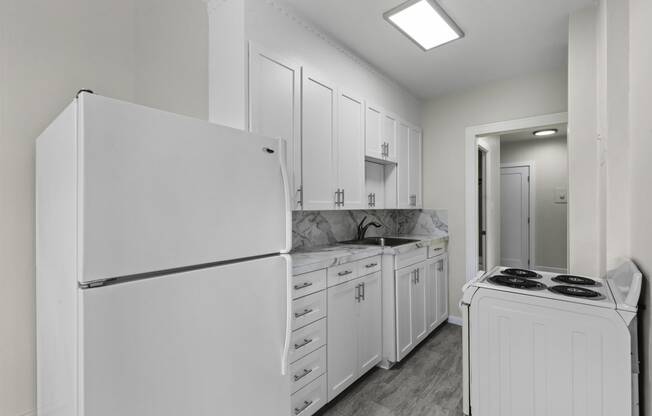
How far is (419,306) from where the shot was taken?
287 cm

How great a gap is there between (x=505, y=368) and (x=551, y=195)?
17.8 ft

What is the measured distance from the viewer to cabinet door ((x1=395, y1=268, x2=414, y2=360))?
98.8 inches

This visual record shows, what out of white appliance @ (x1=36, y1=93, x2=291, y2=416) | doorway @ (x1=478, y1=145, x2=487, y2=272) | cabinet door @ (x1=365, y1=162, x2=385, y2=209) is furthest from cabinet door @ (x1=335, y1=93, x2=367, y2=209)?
doorway @ (x1=478, y1=145, x2=487, y2=272)

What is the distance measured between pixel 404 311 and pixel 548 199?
4705 mm

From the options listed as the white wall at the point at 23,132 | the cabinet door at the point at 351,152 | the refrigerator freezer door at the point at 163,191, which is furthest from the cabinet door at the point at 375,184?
the white wall at the point at 23,132

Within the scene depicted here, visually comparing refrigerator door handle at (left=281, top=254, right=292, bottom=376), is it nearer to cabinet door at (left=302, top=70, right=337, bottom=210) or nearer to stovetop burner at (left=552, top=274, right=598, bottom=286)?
cabinet door at (left=302, top=70, right=337, bottom=210)

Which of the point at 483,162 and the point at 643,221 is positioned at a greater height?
the point at 483,162

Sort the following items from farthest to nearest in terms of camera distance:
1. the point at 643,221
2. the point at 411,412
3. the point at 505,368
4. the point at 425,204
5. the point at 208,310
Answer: the point at 425,204 → the point at 411,412 → the point at 505,368 → the point at 643,221 → the point at 208,310

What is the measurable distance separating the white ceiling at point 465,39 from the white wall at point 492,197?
1.23 m

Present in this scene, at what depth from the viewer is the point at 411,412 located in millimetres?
1992

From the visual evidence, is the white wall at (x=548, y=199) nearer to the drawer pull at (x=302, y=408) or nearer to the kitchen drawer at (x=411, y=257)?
the kitchen drawer at (x=411, y=257)

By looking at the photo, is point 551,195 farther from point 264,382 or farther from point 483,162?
point 264,382

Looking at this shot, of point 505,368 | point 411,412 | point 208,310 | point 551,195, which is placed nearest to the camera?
point 208,310

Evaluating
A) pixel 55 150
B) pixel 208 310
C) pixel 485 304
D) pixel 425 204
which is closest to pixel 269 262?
pixel 208 310
